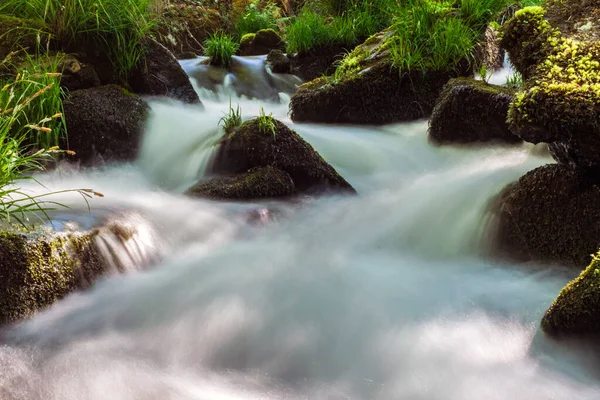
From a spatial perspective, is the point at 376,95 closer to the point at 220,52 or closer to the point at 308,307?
the point at 220,52

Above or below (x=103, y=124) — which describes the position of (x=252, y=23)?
above

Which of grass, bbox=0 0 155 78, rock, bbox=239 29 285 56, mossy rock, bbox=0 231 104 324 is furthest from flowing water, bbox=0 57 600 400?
rock, bbox=239 29 285 56

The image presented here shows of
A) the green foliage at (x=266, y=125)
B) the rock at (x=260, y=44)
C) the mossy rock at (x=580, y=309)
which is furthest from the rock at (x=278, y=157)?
the rock at (x=260, y=44)

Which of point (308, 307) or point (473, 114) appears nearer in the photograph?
point (308, 307)

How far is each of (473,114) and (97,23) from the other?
3469 millimetres

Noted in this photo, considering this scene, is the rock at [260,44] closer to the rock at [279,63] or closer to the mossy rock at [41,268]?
the rock at [279,63]

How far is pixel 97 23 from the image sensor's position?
4.69m

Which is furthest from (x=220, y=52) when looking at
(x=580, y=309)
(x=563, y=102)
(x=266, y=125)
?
(x=580, y=309)

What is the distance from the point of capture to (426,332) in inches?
90.1

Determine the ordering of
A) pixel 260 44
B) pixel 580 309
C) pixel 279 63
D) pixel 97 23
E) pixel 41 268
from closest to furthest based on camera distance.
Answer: pixel 580 309 < pixel 41 268 < pixel 97 23 < pixel 279 63 < pixel 260 44

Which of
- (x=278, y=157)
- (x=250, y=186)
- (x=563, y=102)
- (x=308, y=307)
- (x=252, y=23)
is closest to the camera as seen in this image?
(x=308, y=307)

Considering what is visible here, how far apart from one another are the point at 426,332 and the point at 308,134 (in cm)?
294

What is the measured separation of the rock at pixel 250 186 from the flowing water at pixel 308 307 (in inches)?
4.2

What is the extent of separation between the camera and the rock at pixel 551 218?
2.78 metres
